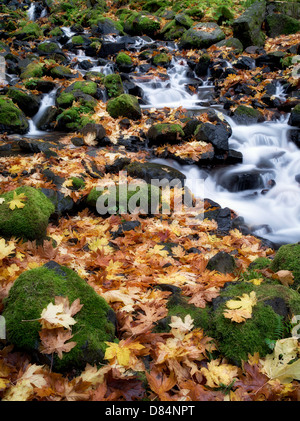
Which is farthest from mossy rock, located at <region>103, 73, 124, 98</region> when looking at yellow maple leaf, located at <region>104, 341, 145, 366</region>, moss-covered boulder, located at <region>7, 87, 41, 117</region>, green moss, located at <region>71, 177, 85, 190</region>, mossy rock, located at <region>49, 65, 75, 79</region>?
yellow maple leaf, located at <region>104, 341, 145, 366</region>

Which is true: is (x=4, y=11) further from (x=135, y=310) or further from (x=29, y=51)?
(x=135, y=310)

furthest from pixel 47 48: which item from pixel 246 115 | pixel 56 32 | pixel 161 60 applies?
pixel 246 115

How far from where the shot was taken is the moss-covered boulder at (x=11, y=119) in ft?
27.1

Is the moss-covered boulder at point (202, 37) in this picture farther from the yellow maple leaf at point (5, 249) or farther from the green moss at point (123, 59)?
the yellow maple leaf at point (5, 249)

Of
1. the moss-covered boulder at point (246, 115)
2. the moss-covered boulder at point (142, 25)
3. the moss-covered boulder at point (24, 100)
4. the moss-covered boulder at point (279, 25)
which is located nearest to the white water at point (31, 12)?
the moss-covered boulder at point (142, 25)

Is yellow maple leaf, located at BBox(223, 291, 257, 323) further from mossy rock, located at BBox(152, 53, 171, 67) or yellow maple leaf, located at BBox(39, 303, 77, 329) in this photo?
mossy rock, located at BBox(152, 53, 171, 67)

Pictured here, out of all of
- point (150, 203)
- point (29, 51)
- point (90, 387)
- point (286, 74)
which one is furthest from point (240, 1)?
point (90, 387)

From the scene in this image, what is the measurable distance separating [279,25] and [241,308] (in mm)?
17582

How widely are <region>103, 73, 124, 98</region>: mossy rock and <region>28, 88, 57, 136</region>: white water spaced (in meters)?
1.90

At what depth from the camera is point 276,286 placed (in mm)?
2584

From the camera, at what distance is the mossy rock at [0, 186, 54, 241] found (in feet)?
10.9

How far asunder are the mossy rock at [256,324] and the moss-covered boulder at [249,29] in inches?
609

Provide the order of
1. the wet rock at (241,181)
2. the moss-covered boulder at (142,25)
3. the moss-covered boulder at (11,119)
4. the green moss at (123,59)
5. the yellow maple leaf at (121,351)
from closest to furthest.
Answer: the yellow maple leaf at (121,351) → the wet rock at (241,181) → the moss-covered boulder at (11,119) → the green moss at (123,59) → the moss-covered boulder at (142,25)
